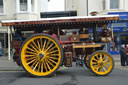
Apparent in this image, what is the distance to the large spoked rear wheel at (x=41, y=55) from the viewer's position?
8.64 metres

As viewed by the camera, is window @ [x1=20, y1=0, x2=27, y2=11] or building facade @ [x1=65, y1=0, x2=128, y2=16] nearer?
window @ [x1=20, y1=0, x2=27, y2=11]

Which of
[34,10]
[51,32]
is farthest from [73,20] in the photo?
[34,10]

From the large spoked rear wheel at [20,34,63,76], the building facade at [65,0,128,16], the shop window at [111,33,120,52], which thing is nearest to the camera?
the large spoked rear wheel at [20,34,63,76]

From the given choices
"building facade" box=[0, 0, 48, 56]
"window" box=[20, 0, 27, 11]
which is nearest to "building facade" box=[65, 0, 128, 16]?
"building facade" box=[0, 0, 48, 56]

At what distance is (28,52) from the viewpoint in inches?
346

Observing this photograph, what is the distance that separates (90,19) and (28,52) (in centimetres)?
294

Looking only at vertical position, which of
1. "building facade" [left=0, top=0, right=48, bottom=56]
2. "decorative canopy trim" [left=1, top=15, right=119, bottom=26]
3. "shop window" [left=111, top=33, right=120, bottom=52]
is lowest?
"shop window" [left=111, top=33, right=120, bottom=52]

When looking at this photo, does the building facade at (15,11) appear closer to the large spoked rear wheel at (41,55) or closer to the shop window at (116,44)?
the shop window at (116,44)

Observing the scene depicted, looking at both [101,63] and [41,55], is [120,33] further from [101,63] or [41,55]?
[41,55]

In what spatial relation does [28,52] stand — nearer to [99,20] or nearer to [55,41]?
[55,41]

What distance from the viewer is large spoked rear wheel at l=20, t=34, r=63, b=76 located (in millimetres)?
8641

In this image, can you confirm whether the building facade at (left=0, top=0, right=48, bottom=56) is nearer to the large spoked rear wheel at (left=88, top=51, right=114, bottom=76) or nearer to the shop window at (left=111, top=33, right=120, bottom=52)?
the shop window at (left=111, top=33, right=120, bottom=52)

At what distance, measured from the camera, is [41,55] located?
8.70m

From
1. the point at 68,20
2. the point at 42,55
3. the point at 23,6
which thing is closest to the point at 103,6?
the point at 23,6
